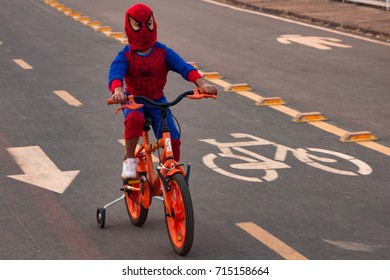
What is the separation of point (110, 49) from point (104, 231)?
11.0 m

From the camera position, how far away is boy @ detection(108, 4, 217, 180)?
8188mm

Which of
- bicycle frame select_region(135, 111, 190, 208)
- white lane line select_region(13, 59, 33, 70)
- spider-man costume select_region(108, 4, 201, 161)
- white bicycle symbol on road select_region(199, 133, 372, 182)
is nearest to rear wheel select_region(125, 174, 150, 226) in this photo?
bicycle frame select_region(135, 111, 190, 208)

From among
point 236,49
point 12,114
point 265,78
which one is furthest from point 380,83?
point 12,114

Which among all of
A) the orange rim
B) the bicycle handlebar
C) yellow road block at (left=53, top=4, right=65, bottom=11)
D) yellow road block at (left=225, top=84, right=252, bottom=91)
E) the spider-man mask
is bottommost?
yellow road block at (left=53, top=4, right=65, bottom=11)

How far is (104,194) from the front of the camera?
9.73 metres

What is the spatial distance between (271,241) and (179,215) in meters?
0.94

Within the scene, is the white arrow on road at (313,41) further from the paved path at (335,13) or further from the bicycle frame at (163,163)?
the bicycle frame at (163,163)

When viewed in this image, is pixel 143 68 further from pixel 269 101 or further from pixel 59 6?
pixel 59 6

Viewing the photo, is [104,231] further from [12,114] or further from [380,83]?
[380,83]

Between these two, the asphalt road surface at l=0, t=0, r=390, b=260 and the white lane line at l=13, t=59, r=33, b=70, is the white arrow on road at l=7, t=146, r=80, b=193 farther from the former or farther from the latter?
the white lane line at l=13, t=59, r=33, b=70

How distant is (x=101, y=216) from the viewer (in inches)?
341

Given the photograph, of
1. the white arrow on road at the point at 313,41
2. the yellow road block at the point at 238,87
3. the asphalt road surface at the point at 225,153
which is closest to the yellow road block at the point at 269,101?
the asphalt road surface at the point at 225,153

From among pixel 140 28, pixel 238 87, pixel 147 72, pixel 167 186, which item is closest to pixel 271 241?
pixel 167 186

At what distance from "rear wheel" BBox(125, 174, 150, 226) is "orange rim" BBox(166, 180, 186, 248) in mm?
569
